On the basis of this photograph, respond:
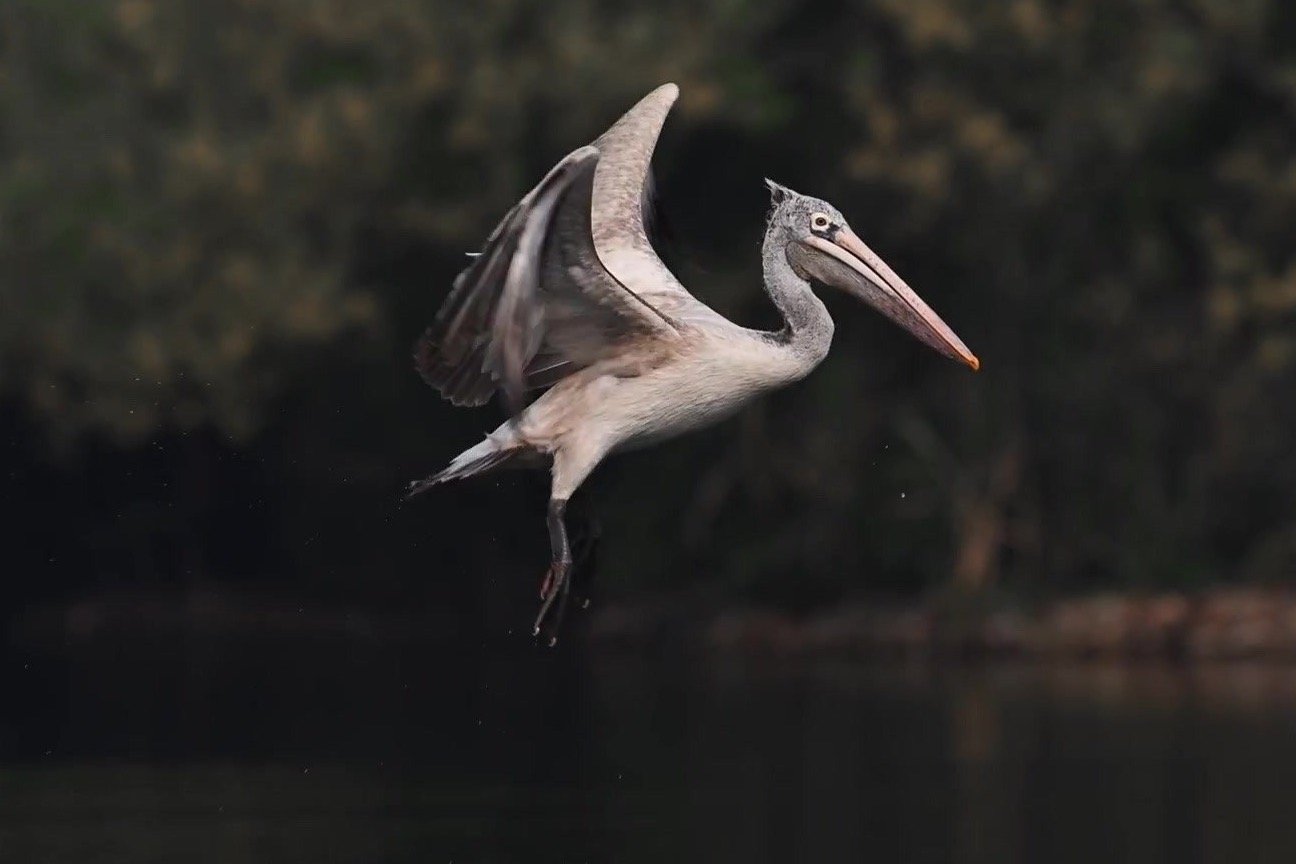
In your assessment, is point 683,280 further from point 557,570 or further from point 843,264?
point 557,570

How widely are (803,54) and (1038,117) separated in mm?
2052

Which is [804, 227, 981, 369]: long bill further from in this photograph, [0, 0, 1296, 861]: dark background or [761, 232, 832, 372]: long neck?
[0, 0, 1296, 861]: dark background

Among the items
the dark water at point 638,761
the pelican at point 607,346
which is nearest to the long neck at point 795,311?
the pelican at point 607,346

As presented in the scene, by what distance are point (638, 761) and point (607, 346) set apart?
5.33m

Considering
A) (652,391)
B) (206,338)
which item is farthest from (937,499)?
(652,391)

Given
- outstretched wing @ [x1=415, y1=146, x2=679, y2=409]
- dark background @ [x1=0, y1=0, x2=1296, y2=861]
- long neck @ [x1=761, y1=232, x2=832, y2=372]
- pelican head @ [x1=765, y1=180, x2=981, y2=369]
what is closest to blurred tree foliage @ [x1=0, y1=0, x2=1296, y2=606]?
dark background @ [x1=0, y1=0, x2=1296, y2=861]

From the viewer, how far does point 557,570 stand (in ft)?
32.7

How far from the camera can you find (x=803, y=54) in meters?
22.3

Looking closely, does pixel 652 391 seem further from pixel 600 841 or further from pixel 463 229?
pixel 463 229

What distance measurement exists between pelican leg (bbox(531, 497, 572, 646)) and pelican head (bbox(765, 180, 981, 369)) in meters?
1.27

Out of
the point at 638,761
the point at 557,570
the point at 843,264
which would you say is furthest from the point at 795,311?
the point at 638,761

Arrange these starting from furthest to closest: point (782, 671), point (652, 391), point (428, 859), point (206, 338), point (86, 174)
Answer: point (86, 174) → point (206, 338) → point (782, 671) → point (428, 859) → point (652, 391)

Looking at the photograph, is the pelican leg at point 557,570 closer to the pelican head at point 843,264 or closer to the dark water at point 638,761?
the pelican head at point 843,264

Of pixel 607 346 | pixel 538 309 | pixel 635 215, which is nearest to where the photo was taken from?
pixel 538 309
